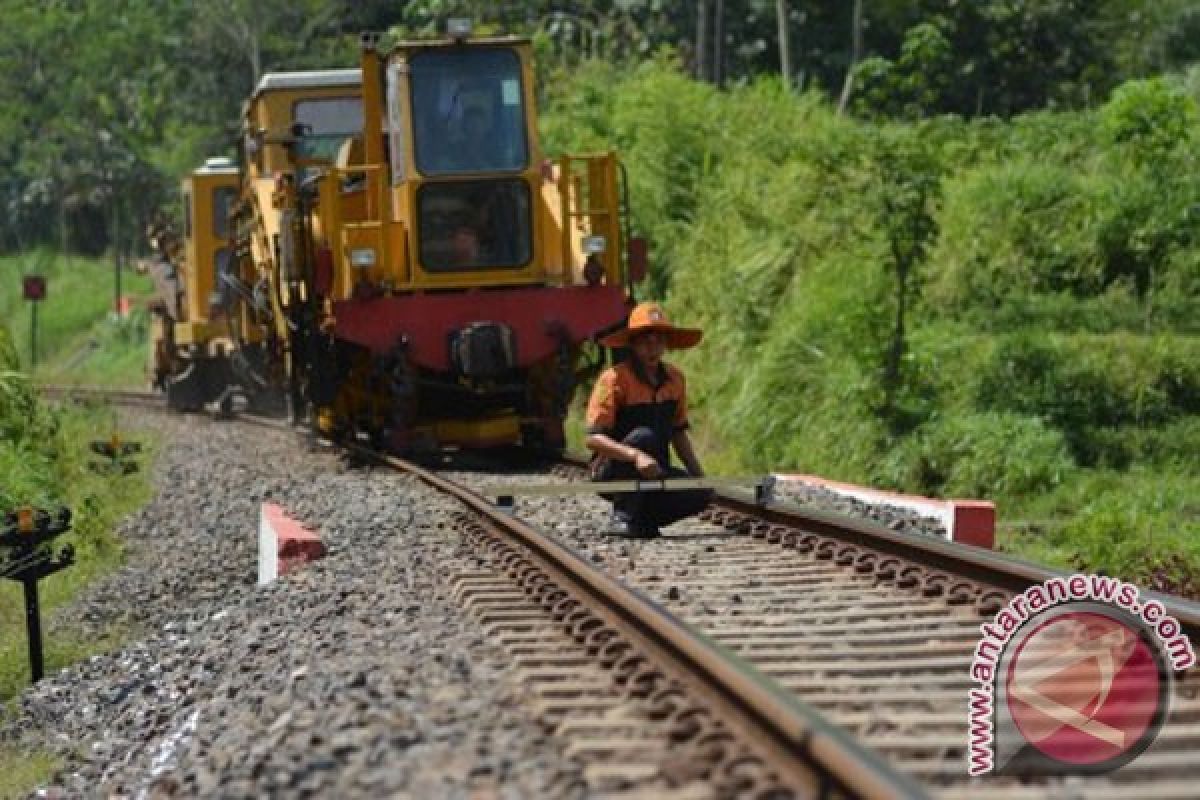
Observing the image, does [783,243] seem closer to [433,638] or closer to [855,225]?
[855,225]

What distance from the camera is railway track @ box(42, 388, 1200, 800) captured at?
19.1ft

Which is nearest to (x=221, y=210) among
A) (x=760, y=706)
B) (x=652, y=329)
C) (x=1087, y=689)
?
(x=652, y=329)

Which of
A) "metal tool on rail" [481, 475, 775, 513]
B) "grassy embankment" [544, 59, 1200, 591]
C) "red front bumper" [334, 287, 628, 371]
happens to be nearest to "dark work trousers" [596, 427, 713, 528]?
"metal tool on rail" [481, 475, 775, 513]

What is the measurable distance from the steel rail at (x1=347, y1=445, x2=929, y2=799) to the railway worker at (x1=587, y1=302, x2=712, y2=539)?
198 centimetres

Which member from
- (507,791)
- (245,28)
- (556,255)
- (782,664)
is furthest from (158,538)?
(245,28)

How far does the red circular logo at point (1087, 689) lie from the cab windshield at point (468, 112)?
10.7 metres

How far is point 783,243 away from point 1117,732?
1706cm

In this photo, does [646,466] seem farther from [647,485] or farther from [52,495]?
[52,495]

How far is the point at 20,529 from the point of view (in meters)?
12.3

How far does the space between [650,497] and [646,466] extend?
0.42 meters

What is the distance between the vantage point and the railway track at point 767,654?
583 centimetres

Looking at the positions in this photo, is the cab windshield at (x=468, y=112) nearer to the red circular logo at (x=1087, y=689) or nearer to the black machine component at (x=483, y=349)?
the black machine component at (x=483, y=349)

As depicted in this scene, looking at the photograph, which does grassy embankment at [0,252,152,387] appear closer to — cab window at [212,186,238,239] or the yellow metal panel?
cab window at [212,186,238,239]

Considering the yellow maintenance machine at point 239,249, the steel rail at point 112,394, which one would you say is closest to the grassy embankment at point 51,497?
the yellow maintenance machine at point 239,249
